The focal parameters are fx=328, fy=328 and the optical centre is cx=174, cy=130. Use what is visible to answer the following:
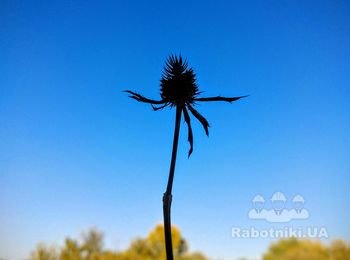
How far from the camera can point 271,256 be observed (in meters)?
42.7

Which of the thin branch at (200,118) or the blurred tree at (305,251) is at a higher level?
the thin branch at (200,118)

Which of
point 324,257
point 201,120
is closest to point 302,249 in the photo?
point 324,257

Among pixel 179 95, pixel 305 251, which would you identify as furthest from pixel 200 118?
pixel 305 251

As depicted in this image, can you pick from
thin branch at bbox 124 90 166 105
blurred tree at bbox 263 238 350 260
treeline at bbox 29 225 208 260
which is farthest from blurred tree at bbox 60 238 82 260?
thin branch at bbox 124 90 166 105

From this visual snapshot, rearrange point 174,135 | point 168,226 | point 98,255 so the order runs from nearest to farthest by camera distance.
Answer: point 168,226 → point 174,135 → point 98,255

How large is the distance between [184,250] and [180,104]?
39257 millimetres

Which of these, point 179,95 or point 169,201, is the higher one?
point 179,95

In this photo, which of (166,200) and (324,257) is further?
(324,257)

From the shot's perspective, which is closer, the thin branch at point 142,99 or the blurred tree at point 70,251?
the thin branch at point 142,99

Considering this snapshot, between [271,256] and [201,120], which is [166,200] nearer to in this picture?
[201,120]

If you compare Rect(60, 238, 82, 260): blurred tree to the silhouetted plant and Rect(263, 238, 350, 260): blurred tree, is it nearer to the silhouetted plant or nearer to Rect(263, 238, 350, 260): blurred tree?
Rect(263, 238, 350, 260): blurred tree

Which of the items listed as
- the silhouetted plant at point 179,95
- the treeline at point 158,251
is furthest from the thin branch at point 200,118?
the treeline at point 158,251

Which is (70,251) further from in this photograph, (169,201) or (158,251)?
(169,201)

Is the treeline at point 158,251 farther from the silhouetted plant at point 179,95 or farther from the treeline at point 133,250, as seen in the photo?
the silhouetted plant at point 179,95
